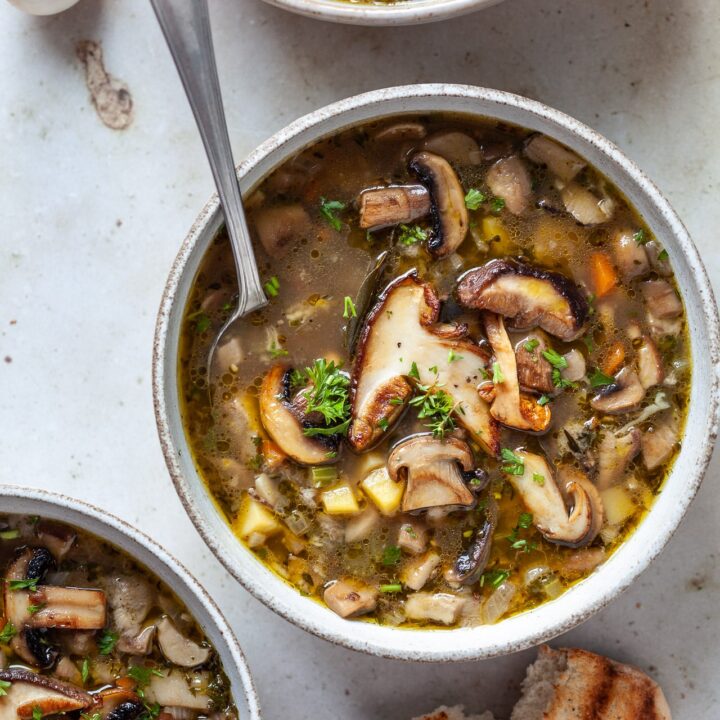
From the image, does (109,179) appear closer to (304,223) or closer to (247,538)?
(304,223)

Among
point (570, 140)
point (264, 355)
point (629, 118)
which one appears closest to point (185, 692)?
point (264, 355)

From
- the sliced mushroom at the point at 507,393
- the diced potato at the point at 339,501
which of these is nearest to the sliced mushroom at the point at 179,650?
the diced potato at the point at 339,501

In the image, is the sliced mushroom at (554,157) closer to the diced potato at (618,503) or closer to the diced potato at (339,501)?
the diced potato at (618,503)

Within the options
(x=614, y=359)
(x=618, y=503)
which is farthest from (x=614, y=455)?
(x=614, y=359)

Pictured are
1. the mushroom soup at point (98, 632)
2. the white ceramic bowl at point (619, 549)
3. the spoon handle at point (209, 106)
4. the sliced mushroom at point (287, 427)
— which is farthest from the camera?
the mushroom soup at point (98, 632)

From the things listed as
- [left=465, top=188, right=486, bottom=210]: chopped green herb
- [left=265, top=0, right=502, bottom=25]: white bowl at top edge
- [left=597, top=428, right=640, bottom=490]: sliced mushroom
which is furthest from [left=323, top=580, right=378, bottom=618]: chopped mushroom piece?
[left=265, top=0, right=502, bottom=25]: white bowl at top edge
